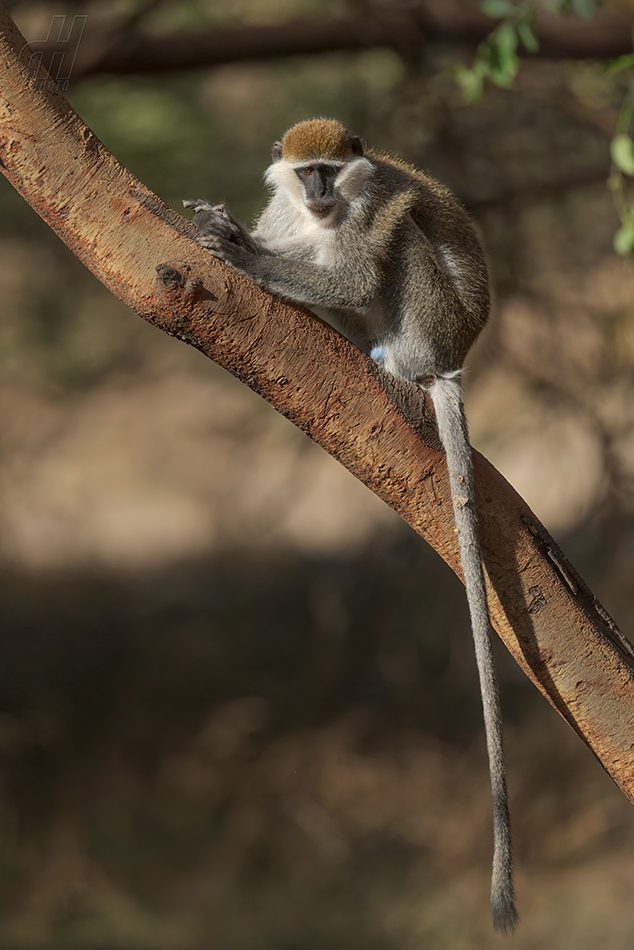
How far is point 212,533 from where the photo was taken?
770cm

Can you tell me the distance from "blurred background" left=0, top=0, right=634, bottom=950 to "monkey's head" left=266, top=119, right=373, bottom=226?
2452 millimetres

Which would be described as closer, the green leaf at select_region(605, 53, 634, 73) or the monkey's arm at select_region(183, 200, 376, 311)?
the monkey's arm at select_region(183, 200, 376, 311)

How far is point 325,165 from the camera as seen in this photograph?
2.59 m

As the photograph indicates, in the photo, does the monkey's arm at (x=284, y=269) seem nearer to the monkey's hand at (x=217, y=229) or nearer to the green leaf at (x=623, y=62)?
the monkey's hand at (x=217, y=229)

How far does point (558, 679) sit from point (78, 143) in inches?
62.6

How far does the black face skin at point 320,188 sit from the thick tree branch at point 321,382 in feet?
2.30

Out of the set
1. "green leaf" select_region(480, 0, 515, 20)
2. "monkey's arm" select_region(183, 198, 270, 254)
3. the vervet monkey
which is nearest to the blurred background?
"green leaf" select_region(480, 0, 515, 20)

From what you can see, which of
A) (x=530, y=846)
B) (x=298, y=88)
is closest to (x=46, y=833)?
(x=530, y=846)

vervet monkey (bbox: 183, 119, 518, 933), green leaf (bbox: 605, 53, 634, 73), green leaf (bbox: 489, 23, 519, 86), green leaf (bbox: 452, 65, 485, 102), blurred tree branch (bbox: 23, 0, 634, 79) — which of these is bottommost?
vervet monkey (bbox: 183, 119, 518, 933)

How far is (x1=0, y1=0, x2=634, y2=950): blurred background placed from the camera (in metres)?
4.73

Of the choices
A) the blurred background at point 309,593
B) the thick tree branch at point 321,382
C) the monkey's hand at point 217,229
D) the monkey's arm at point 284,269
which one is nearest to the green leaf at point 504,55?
the monkey's arm at point 284,269

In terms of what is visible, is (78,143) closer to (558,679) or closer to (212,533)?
(558,679)

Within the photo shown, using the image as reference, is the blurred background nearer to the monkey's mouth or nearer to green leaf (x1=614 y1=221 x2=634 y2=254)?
green leaf (x1=614 y1=221 x2=634 y2=254)

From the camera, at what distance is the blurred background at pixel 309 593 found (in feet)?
15.5
